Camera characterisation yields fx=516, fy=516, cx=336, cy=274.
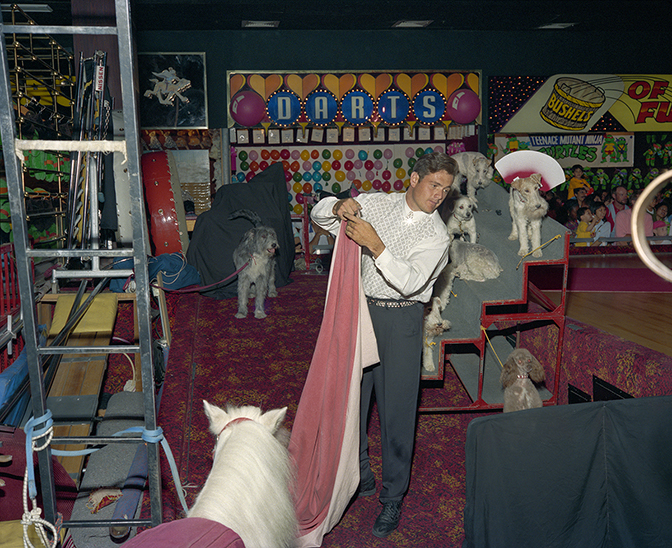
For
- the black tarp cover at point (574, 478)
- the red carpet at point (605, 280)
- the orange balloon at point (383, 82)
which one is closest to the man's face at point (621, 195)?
the red carpet at point (605, 280)

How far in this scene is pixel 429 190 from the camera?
94.7 inches

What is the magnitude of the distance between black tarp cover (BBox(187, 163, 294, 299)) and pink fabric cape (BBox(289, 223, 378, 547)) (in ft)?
9.58

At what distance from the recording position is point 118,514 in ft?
9.29

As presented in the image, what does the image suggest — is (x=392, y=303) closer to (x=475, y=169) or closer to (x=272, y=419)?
(x=272, y=419)

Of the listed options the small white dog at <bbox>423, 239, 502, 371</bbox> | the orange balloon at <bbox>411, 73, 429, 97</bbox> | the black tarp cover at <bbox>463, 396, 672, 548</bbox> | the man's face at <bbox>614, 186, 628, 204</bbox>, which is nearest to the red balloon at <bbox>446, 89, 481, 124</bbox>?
the orange balloon at <bbox>411, 73, 429, 97</bbox>

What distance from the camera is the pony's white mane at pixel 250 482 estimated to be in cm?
154

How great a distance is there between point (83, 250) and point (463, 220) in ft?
9.96

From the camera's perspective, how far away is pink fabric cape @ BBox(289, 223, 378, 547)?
2.41 m

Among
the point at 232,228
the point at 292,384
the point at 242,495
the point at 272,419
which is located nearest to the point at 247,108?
the point at 232,228

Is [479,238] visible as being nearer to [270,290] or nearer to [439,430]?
[439,430]

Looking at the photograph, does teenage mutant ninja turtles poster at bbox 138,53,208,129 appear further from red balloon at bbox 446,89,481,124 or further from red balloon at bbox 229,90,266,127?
red balloon at bbox 446,89,481,124

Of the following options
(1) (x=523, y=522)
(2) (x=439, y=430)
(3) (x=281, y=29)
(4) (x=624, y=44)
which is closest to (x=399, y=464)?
(1) (x=523, y=522)

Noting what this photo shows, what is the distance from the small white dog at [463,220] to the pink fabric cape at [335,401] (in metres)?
1.65

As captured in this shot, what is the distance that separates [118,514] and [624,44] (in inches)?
398
